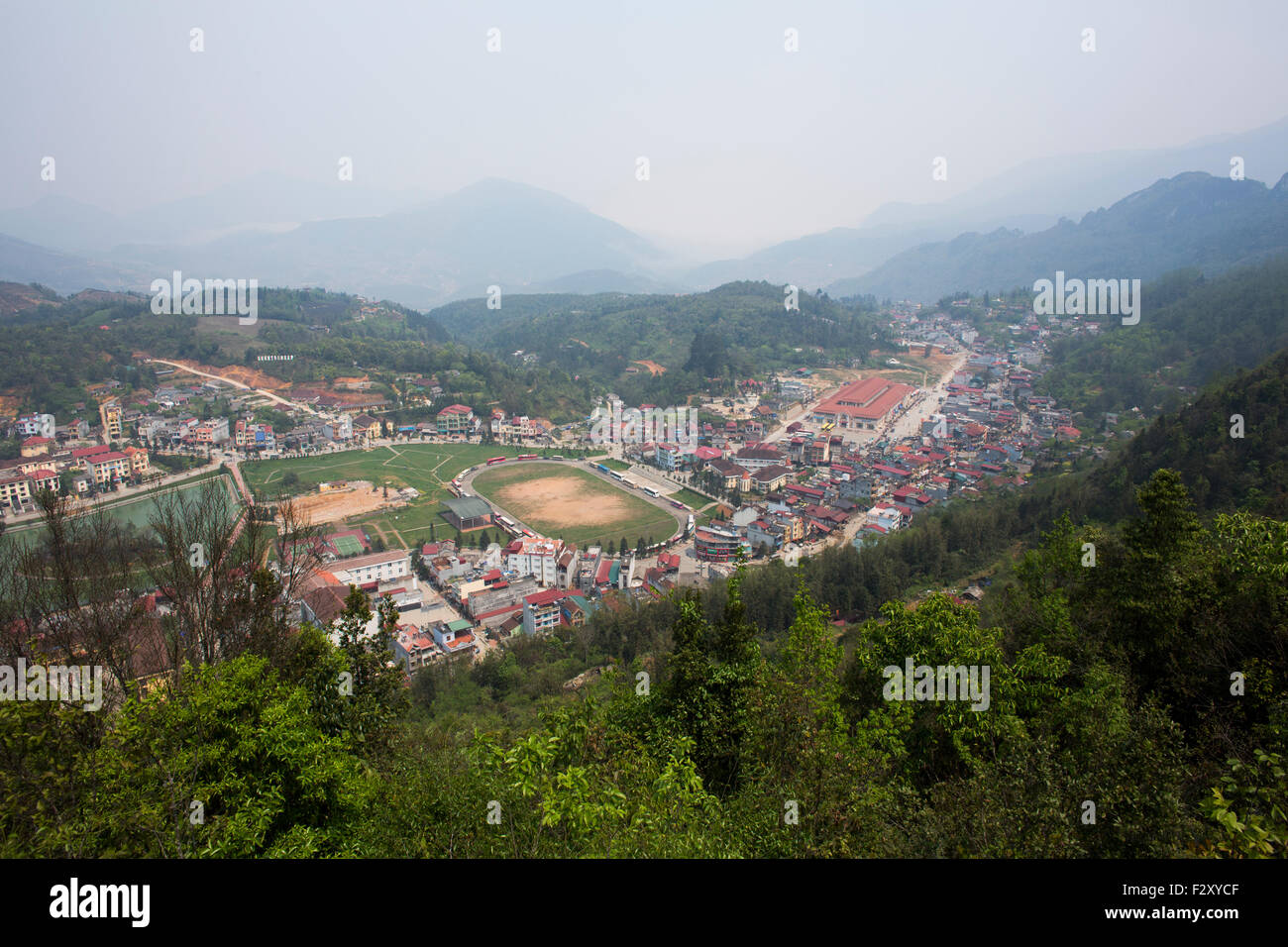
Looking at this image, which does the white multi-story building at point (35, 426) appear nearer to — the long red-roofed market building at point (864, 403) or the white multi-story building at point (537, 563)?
the white multi-story building at point (537, 563)

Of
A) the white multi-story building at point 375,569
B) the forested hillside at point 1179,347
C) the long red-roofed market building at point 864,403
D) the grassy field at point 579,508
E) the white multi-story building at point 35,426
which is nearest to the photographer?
the white multi-story building at point 375,569

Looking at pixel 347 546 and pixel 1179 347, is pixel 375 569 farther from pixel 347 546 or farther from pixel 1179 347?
pixel 1179 347

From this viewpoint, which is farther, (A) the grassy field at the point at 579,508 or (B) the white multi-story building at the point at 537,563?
(A) the grassy field at the point at 579,508

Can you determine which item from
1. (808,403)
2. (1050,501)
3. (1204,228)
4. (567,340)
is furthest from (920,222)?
(1050,501)

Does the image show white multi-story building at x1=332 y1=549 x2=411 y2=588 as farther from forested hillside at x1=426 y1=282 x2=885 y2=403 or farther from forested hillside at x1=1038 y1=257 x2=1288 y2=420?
forested hillside at x1=1038 y1=257 x2=1288 y2=420

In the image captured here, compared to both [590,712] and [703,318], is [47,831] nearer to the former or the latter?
[590,712]

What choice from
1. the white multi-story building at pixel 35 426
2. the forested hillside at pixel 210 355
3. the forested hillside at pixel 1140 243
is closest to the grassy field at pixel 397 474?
the forested hillside at pixel 210 355

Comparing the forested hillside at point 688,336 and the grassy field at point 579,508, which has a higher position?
the forested hillside at point 688,336

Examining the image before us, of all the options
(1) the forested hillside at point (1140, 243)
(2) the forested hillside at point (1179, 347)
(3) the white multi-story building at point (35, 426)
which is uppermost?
(1) the forested hillside at point (1140, 243)
